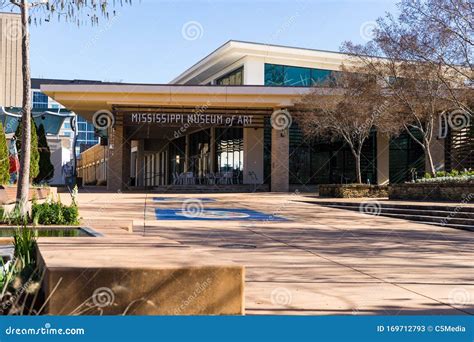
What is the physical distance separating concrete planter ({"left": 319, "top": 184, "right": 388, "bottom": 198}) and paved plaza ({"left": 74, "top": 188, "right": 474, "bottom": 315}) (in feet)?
29.6

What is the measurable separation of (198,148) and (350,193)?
19.4 metres

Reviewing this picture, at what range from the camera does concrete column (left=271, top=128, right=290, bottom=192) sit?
3512 cm

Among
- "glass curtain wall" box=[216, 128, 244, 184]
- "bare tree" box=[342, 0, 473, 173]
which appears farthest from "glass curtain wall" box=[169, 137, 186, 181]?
"bare tree" box=[342, 0, 473, 173]

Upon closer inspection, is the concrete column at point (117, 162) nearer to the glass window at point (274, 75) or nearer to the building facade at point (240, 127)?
the building facade at point (240, 127)

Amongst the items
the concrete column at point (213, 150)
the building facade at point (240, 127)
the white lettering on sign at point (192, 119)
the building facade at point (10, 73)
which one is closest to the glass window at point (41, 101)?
the building facade at point (10, 73)

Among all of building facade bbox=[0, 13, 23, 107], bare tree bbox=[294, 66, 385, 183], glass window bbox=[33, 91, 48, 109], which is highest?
glass window bbox=[33, 91, 48, 109]

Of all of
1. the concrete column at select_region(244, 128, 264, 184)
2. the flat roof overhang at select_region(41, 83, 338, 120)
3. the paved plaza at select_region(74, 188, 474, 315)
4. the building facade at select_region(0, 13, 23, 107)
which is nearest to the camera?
the paved plaza at select_region(74, 188, 474, 315)

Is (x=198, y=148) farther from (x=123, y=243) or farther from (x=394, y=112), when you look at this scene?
(x=123, y=243)

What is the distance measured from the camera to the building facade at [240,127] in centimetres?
3378

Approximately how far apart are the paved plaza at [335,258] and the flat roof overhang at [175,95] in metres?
16.2

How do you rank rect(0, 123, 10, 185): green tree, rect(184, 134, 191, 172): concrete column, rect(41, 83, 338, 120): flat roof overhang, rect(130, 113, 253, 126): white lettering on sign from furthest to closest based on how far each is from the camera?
1. rect(184, 134, 191, 172): concrete column
2. rect(130, 113, 253, 126): white lettering on sign
3. rect(41, 83, 338, 120): flat roof overhang
4. rect(0, 123, 10, 185): green tree

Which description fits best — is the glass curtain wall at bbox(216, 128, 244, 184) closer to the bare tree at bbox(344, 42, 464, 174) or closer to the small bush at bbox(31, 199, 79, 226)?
the bare tree at bbox(344, 42, 464, 174)

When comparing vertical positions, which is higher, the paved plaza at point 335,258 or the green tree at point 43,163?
the green tree at point 43,163

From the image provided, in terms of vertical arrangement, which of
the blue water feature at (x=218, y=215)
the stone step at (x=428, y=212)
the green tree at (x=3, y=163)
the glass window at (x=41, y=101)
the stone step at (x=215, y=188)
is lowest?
the blue water feature at (x=218, y=215)
